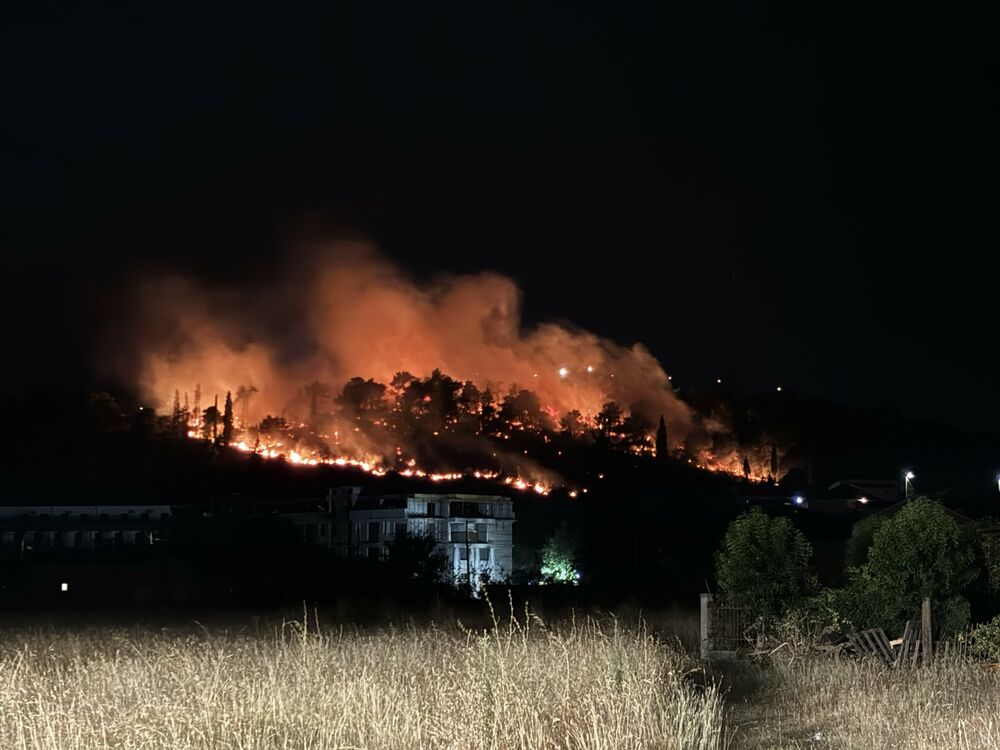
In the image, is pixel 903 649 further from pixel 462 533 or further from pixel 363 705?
pixel 462 533

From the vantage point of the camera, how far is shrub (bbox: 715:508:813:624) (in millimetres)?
25750

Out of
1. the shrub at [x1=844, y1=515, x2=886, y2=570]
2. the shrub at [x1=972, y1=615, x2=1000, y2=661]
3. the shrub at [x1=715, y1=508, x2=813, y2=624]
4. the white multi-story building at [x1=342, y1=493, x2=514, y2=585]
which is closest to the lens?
the shrub at [x1=972, y1=615, x2=1000, y2=661]

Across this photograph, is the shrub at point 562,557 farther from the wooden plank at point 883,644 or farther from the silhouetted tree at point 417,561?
the wooden plank at point 883,644

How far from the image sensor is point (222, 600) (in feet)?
154

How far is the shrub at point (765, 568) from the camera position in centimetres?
2575

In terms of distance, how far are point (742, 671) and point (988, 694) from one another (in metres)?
4.64

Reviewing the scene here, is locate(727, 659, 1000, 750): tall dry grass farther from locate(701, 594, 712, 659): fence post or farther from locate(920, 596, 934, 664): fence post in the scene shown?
locate(701, 594, 712, 659): fence post

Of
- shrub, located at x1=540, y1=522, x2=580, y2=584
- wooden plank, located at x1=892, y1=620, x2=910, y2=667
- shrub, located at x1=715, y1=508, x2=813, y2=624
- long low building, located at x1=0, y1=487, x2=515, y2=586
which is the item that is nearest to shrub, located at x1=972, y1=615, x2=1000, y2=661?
wooden plank, located at x1=892, y1=620, x2=910, y2=667

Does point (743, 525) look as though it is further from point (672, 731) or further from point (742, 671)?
point (672, 731)

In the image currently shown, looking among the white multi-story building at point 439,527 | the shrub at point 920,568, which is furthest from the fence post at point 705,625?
the white multi-story building at point 439,527

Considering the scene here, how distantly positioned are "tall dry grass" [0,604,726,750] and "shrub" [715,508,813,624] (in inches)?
469

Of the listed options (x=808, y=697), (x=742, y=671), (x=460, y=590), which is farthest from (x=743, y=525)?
(x=460, y=590)

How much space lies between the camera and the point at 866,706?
559 inches

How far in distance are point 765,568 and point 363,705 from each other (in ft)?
53.9
